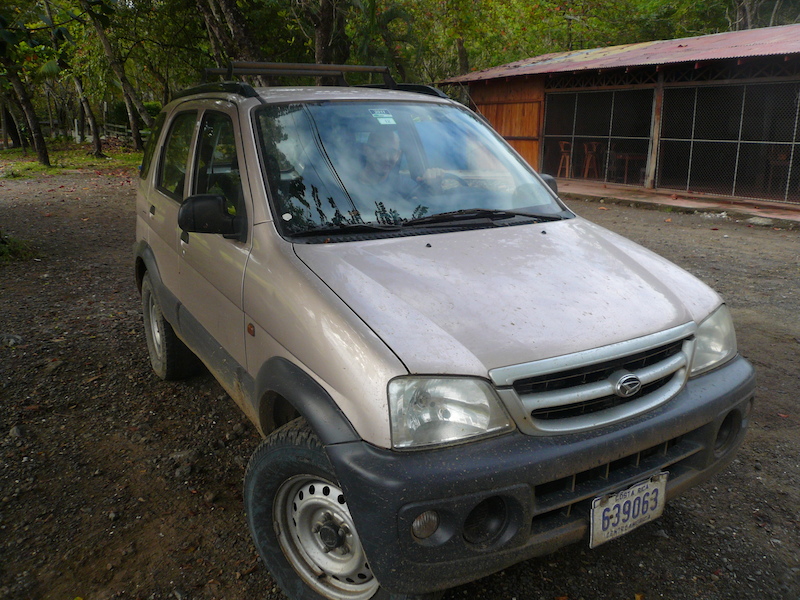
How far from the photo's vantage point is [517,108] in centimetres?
1925

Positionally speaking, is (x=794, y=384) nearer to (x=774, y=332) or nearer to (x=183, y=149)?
(x=774, y=332)

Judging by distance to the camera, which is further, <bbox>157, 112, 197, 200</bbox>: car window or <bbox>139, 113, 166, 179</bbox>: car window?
<bbox>139, 113, 166, 179</bbox>: car window

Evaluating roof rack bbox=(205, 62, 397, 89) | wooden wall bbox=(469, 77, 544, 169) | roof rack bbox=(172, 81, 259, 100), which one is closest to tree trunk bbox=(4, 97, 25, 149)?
wooden wall bbox=(469, 77, 544, 169)

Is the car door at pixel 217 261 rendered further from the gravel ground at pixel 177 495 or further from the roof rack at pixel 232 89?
the gravel ground at pixel 177 495

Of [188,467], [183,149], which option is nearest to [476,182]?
[183,149]

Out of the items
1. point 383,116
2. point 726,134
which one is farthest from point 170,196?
point 726,134

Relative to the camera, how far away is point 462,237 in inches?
111

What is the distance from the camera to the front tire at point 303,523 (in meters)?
2.18

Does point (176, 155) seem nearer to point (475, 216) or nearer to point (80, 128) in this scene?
point (475, 216)

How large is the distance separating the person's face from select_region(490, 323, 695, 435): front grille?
138 cm

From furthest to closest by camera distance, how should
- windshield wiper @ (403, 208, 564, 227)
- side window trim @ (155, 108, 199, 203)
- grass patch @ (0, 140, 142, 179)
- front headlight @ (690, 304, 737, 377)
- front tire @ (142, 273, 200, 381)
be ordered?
grass patch @ (0, 140, 142, 179)
front tire @ (142, 273, 200, 381)
side window trim @ (155, 108, 199, 203)
windshield wiper @ (403, 208, 564, 227)
front headlight @ (690, 304, 737, 377)

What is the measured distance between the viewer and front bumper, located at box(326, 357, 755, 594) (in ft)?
6.15

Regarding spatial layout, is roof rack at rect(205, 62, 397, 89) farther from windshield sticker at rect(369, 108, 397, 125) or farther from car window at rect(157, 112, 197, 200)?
windshield sticker at rect(369, 108, 397, 125)

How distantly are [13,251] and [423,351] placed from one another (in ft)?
27.3
